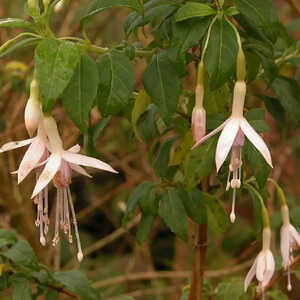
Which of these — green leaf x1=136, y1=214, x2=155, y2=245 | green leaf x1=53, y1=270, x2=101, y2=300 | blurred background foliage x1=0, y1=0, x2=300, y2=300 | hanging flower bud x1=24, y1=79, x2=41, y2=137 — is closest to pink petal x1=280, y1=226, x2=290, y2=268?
green leaf x1=136, y1=214, x2=155, y2=245

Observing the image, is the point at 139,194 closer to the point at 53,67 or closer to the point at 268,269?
the point at 268,269

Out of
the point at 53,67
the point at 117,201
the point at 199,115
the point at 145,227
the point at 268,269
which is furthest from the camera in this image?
the point at 117,201

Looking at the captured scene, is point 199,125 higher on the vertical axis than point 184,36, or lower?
lower

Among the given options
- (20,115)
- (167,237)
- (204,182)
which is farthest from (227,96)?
(167,237)

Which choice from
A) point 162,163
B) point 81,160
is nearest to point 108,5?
point 81,160

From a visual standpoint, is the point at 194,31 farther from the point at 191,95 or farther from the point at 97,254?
the point at 97,254

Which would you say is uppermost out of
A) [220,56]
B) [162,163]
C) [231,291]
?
[220,56]
